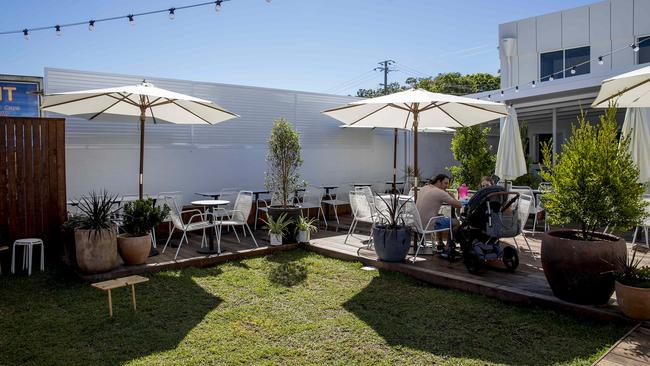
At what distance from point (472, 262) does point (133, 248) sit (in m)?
4.25

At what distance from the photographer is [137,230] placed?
6.02 meters

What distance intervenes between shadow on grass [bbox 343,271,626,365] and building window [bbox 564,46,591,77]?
1258 centimetres

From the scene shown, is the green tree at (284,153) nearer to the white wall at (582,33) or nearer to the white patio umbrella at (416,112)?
the white patio umbrella at (416,112)

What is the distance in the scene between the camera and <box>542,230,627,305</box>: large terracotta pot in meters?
4.02

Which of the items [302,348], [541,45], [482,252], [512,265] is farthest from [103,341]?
[541,45]

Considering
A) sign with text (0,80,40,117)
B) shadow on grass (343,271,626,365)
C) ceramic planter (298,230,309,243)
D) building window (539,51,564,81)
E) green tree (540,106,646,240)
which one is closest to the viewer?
shadow on grass (343,271,626,365)

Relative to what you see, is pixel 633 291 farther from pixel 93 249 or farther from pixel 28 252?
pixel 28 252

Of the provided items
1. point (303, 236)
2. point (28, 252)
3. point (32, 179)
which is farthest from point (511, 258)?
point (32, 179)

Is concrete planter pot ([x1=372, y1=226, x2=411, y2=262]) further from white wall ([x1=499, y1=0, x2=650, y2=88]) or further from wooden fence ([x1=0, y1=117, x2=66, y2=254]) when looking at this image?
white wall ([x1=499, y1=0, x2=650, y2=88])

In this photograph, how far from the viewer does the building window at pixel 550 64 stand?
49.4 ft

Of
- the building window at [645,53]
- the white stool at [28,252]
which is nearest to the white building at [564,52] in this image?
the building window at [645,53]

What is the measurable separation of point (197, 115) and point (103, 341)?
167 inches

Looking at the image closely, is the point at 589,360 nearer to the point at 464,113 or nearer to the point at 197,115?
the point at 464,113

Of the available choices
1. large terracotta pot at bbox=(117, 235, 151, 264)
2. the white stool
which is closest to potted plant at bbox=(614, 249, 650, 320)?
large terracotta pot at bbox=(117, 235, 151, 264)
